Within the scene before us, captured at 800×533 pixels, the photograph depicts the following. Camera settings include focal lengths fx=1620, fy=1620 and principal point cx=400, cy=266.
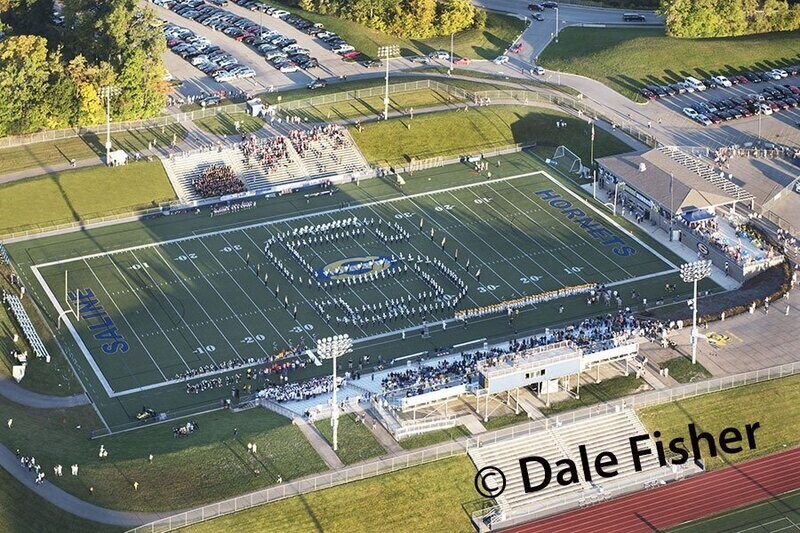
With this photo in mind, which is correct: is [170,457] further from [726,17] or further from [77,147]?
[726,17]

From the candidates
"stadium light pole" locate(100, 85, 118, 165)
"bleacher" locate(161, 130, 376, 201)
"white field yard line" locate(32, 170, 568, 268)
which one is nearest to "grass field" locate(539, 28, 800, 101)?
"white field yard line" locate(32, 170, 568, 268)

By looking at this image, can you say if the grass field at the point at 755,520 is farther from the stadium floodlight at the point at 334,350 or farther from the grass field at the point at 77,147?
the grass field at the point at 77,147

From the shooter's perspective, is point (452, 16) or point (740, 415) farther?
point (452, 16)

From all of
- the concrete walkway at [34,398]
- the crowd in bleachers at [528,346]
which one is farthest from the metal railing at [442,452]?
the concrete walkway at [34,398]

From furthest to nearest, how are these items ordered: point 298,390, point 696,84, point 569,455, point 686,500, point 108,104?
point 696,84
point 108,104
point 298,390
point 569,455
point 686,500

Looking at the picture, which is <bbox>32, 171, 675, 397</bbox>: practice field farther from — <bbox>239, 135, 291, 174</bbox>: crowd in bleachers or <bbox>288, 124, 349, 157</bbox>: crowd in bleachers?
<bbox>288, 124, 349, 157</bbox>: crowd in bleachers

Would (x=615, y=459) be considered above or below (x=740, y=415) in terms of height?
below

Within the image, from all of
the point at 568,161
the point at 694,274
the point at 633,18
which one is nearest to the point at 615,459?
the point at 694,274
